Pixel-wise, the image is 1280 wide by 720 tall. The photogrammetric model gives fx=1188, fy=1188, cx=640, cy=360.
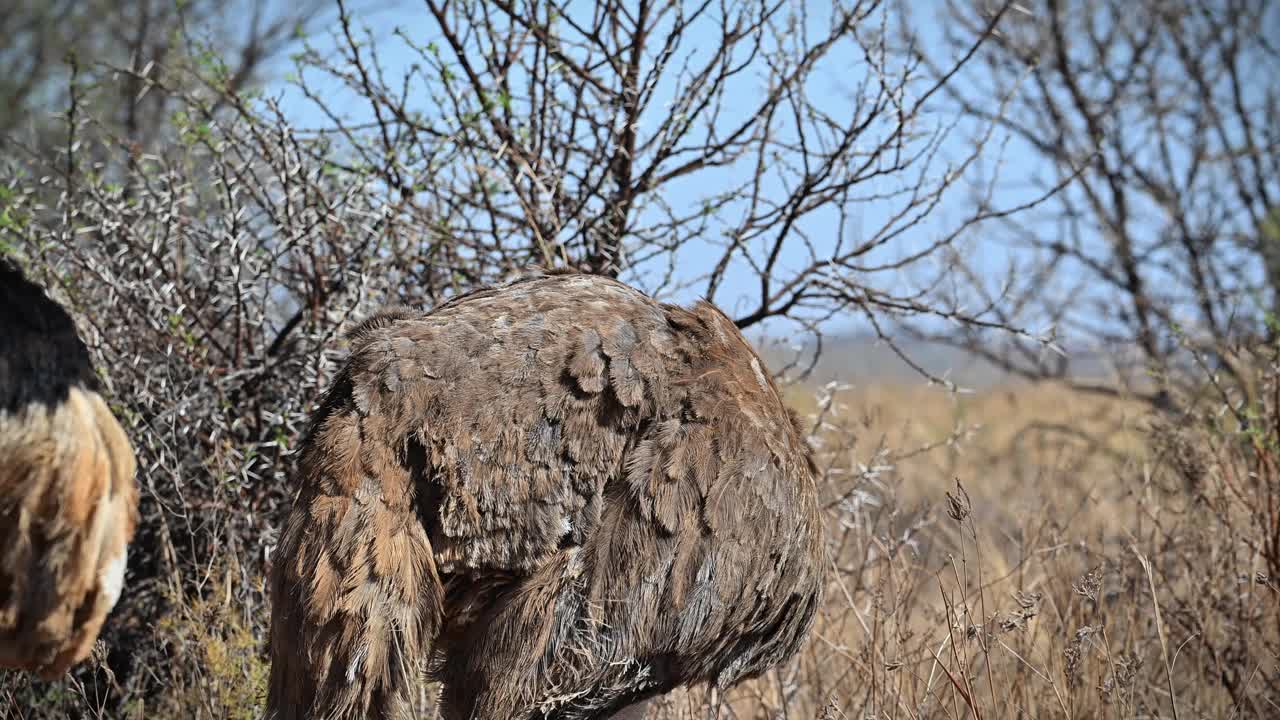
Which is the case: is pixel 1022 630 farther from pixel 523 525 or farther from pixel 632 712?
pixel 523 525

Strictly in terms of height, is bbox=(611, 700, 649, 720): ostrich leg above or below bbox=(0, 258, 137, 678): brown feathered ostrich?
below

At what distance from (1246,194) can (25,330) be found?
7.32 m

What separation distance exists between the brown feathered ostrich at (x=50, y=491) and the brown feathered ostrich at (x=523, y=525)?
0.43 metres

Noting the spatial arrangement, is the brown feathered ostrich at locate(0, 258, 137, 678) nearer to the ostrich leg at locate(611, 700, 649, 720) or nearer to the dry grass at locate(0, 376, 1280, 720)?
the ostrich leg at locate(611, 700, 649, 720)

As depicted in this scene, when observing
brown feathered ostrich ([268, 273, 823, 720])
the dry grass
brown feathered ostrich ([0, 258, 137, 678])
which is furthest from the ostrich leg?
brown feathered ostrich ([0, 258, 137, 678])

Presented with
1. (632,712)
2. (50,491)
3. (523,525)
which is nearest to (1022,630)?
(632,712)

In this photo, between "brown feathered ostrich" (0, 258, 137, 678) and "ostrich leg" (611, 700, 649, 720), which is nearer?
"brown feathered ostrich" (0, 258, 137, 678)

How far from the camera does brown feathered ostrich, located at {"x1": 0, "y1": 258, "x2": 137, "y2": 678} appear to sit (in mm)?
1656

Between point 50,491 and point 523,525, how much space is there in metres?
0.82

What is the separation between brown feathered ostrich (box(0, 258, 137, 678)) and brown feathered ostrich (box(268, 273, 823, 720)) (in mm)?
435

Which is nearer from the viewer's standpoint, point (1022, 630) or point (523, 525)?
point (523, 525)

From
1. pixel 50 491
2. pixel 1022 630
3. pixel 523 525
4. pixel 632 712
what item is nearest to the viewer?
pixel 50 491

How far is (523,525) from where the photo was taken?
2197 mm

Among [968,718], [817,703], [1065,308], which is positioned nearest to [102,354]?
[817,703]
